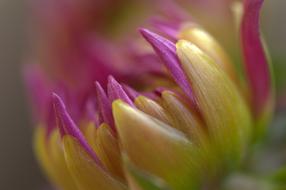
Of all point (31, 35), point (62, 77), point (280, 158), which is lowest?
point (280, 158)

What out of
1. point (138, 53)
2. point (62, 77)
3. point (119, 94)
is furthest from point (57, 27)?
point (119, 94)

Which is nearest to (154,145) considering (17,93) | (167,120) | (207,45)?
(167,120)

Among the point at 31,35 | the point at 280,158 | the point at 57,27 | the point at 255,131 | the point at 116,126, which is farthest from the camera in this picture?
the point at 31,35

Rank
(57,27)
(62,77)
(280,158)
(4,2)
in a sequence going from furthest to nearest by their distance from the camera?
1. (4,2)
2. (57,27)
3. (62,77)
4. (280,158)

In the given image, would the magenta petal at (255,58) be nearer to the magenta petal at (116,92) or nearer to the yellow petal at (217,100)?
the yellow petal at (217,100)

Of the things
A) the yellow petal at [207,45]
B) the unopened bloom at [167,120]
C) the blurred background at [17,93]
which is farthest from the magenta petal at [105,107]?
the blurred background at [17,93]

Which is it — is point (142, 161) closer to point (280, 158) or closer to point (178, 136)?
point (178, 136)

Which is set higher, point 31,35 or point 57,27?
point 31,35
